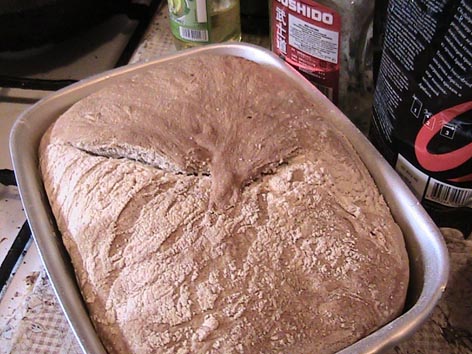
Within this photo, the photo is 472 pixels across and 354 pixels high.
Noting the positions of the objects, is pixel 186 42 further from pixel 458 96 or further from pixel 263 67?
pixel 458 96

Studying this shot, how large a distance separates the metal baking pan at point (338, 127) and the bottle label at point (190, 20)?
11 centimetres

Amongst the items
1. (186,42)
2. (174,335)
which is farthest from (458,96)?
(186,42)

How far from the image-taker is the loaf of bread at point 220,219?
50 cm

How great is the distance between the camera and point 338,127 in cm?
64

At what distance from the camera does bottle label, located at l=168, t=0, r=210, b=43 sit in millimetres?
810

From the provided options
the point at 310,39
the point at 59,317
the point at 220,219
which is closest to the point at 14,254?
the point at 59,317

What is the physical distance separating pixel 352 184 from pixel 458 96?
120 millimetres

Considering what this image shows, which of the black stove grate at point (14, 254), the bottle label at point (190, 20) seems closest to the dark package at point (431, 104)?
the bottle label at point (190, 20)

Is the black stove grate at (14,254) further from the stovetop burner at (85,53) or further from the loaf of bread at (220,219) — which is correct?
the stovetop burner at (85,53)

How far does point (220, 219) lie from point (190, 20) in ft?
1.22

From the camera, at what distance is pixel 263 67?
2.24 ft

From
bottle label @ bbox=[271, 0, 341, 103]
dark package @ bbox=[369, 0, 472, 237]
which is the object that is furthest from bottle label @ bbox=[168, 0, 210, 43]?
dark package @ bbox=[369, 0, 472, 237]

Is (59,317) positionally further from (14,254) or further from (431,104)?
(431,104)

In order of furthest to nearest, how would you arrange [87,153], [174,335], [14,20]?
[14,20] < [87,153] < [174,335]
